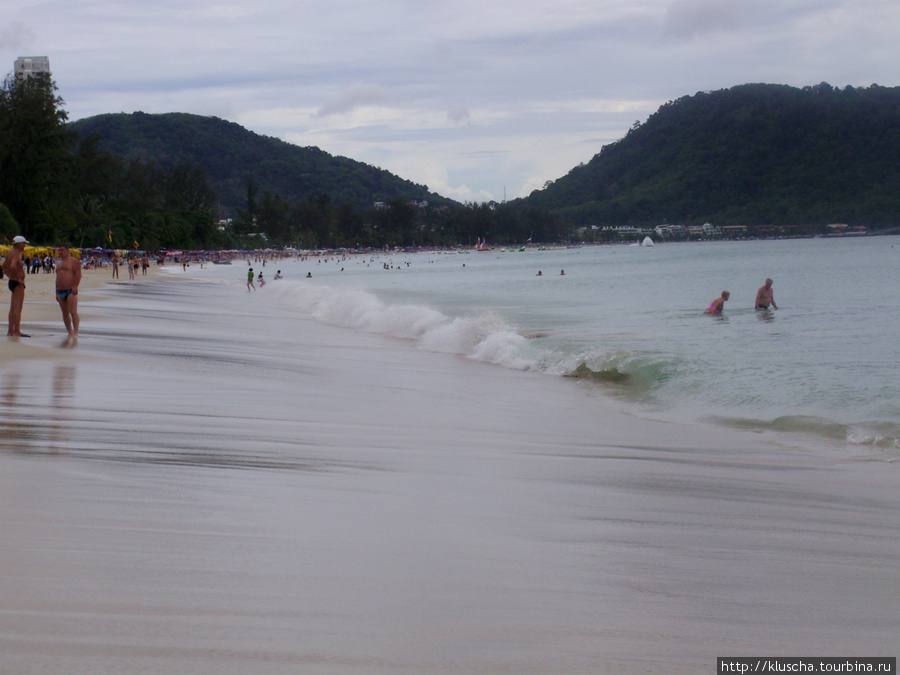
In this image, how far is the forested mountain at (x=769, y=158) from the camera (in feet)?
479

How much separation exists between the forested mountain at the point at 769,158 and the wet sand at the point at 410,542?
154128 mm

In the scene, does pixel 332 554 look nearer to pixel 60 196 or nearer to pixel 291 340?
pixel 291 340

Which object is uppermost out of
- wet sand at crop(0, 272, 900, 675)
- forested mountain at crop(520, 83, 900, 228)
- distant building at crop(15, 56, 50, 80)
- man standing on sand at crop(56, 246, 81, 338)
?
distant building at crop(15, 56, 50, 80)

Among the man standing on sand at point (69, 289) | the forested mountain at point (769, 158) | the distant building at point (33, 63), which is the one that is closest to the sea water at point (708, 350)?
the man standing on sand at point (69, 289)

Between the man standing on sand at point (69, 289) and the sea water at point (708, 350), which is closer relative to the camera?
the sea water at point (708, 350)

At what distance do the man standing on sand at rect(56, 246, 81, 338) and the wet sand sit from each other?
479 cm

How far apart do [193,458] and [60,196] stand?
81.5 meters

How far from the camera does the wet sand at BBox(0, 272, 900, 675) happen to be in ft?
10.1

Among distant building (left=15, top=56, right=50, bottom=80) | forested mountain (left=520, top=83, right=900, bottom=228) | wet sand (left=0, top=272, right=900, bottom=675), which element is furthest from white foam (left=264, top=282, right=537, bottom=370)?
distant building (left=15, top=56, right=50, bottom=80)

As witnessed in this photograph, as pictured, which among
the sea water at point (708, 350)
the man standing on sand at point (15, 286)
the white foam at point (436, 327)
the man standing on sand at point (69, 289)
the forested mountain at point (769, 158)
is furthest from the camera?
the forested mountain at point (769, 158)

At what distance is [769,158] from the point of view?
6383 inches

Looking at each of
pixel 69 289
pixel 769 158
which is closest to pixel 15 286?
pixel 69 289

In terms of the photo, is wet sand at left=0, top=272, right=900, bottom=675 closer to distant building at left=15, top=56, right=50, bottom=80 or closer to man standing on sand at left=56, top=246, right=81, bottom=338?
man standing on sand at left=56, top=246, right=81, bottom=338

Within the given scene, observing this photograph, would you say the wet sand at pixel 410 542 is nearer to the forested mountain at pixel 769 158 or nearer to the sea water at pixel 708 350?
the sea water at pixel 708 350
